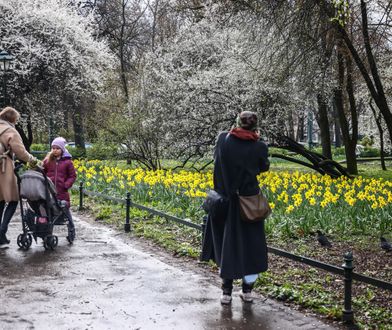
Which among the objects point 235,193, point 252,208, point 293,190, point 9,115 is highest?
point 9,115

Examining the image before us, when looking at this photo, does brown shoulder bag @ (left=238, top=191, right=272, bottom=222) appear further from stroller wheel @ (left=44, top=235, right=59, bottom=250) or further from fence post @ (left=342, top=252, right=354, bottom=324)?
stroller wheel @ (left=44, top=235, right=59, bottom=250)

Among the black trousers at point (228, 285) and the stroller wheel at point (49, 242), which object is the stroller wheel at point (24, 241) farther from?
the black trousers at point (228, 285)

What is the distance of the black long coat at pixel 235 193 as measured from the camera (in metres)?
5.26

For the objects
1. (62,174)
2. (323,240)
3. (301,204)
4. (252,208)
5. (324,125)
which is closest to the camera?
→ (252,208)

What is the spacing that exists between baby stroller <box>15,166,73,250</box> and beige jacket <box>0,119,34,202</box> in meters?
0.10

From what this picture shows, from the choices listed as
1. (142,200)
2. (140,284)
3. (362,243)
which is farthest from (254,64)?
(140,284)

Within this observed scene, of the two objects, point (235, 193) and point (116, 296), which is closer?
point (235, 193)

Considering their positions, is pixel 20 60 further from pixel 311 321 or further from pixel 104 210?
pixel 311 321

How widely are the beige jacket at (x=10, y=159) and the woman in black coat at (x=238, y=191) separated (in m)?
3.47

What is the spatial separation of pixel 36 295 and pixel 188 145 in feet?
41.0

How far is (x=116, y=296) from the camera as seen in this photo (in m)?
5.71

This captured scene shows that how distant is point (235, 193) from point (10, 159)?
3.94m

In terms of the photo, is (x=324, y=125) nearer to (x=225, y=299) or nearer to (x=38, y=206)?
(x=38, y=206)

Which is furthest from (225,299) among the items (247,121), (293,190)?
(293,190)
